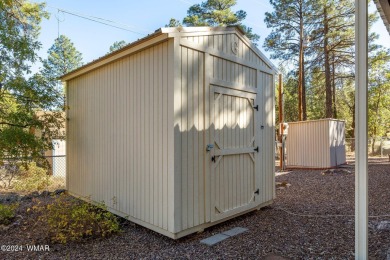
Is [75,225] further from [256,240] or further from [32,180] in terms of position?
[32,180]

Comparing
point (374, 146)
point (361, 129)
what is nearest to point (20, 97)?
point (361, 129)

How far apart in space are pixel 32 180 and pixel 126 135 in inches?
175

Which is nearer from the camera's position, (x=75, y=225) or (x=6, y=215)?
(x=75, y=225)

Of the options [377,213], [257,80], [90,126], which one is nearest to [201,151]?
[257,80]

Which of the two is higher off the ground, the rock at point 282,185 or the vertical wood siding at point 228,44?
the vertical wood siding at point 228,44

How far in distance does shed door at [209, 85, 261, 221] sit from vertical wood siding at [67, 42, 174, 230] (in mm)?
529

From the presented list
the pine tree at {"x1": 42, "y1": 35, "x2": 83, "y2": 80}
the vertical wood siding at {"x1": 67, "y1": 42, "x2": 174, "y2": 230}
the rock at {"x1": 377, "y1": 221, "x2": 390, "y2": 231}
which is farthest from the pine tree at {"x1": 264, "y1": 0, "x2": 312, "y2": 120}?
the pine tree at {"x1": 42, "y1": 35, "x2": 83, "y2": 80}

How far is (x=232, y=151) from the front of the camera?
407 cm

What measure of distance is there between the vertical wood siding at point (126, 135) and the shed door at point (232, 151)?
0.53 metres

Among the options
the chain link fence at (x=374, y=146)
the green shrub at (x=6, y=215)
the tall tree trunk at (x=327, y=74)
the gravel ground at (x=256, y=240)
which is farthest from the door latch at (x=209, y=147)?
the chain link fence at (x=374, y=146)

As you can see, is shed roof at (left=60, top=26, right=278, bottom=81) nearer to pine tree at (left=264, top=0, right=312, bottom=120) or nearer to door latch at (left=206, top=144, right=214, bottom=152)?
door latch at (left=206, top=144, right=214, bottom=152)

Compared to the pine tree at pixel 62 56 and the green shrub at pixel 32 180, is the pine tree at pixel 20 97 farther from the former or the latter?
the pine tree at pixel 62 56

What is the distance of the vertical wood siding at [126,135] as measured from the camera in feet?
11.4

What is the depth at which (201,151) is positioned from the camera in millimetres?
3615
